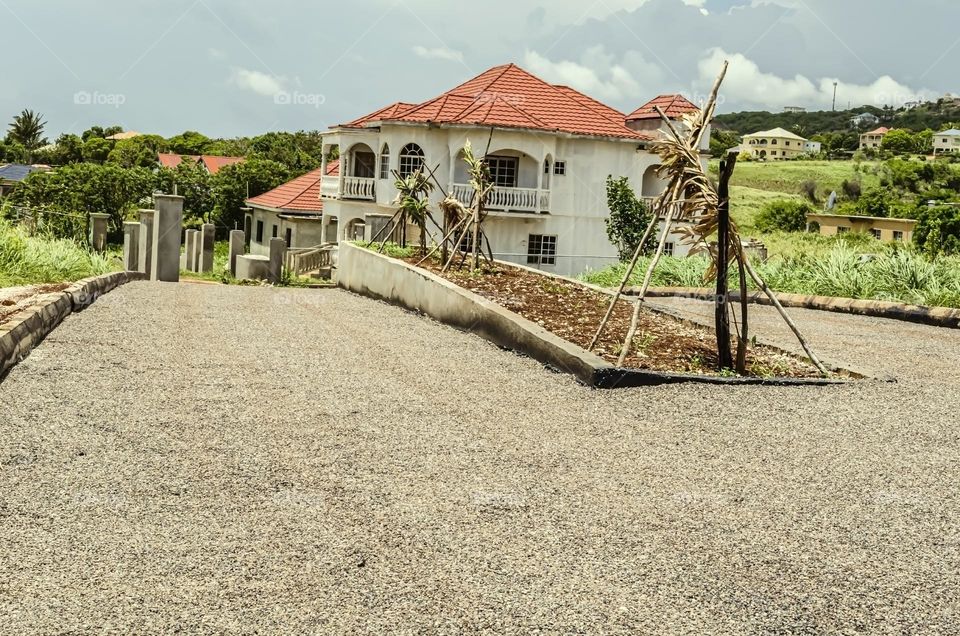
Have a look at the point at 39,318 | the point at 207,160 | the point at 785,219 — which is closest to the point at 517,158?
the point at 39,318

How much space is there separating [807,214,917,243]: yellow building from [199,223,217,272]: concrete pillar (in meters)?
32.6

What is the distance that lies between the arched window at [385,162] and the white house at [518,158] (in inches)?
1.6

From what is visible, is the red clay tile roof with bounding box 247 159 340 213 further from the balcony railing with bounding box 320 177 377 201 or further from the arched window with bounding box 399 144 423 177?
the arched window with bounding box 399 144 423 177

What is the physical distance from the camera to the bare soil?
10.0 meters

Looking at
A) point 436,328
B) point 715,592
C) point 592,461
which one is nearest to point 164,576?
point 715,592

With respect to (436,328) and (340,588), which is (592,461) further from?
(436,328)

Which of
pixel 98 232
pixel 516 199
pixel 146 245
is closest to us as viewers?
pixel 98 232

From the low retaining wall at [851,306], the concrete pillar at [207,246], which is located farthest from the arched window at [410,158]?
the low retaining wall at [851,306]

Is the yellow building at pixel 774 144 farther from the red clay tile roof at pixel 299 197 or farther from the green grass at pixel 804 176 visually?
the red clay tile roof at pixel 299 197

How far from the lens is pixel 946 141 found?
12006cm

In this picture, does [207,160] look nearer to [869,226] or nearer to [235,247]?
[869,226]

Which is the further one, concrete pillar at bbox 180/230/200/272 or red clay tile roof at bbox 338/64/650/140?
red clay tile roof at bbox 338/64/650/140

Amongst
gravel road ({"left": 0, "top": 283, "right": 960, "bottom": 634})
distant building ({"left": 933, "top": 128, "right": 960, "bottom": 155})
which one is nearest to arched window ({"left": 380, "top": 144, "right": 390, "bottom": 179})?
gravel road ({"left": 0, "top": 283, "right": 960, "bottom": 634})

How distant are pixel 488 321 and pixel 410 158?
26.1 m
